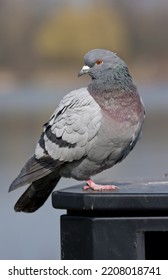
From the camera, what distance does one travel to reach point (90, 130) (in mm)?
7020

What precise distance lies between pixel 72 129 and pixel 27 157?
39.0 ft

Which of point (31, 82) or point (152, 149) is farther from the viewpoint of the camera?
point (31, 82)

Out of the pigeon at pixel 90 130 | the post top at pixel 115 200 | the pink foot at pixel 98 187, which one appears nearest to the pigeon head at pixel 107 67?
the pigeon at pixel 90 130

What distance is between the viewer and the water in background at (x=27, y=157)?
11820 millimetres

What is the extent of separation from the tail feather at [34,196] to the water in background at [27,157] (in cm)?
56

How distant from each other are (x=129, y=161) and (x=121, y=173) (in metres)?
1.95

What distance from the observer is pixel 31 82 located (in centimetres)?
4753

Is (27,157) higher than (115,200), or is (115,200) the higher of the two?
(27,157)

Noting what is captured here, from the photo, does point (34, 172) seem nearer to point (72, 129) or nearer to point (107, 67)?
point (72, 129)

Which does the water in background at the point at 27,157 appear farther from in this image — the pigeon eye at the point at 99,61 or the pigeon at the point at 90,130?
the pigeon eye at the point at 99,61

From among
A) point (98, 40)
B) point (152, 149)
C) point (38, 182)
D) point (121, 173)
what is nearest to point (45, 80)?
point (98, 40)

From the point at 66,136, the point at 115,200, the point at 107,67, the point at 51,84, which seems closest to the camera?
the point at 115,200

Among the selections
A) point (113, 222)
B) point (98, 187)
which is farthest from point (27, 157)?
point (113, 222)
